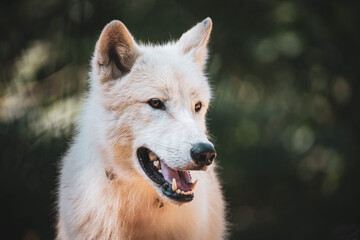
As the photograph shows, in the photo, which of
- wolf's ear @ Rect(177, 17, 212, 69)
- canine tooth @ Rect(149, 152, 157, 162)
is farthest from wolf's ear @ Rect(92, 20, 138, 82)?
canine tooth @ Rect(149, 152, 157, 162)

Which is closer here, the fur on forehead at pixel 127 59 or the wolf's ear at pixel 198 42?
the fur on forehead at pixel 127 59

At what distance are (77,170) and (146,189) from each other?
0.49 m

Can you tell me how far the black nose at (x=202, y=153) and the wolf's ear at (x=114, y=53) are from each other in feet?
2.57

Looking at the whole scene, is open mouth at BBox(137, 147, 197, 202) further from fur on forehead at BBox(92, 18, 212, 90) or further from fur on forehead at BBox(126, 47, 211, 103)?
fur on forehead at BBox(92, 18, 212, 90)

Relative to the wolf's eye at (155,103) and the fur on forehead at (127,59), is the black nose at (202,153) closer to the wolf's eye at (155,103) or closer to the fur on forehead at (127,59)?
the wolf's eye at (155,103)

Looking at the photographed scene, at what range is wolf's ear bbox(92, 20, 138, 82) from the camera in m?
2.52

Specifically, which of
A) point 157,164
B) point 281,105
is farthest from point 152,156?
point 281,105

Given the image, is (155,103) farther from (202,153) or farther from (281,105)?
(281,105)

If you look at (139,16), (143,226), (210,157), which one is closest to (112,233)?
(143,226)

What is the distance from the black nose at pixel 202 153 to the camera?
219 cm

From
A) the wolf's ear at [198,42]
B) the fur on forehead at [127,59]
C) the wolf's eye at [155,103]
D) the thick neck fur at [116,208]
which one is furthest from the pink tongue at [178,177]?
the wolf's ear at [198,42]

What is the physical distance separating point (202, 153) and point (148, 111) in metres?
0.49

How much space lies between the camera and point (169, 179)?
95.0 inches

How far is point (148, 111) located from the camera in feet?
8.23
